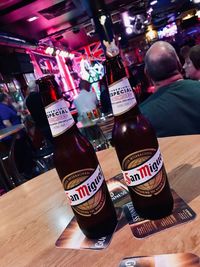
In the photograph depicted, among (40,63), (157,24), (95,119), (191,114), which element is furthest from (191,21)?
(191,114)

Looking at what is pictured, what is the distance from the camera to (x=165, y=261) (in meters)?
0.53

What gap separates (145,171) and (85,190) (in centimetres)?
13

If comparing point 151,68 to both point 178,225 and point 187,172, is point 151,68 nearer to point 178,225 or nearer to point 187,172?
point 187,172

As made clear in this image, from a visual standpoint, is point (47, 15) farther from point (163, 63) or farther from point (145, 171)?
point (145, 171)

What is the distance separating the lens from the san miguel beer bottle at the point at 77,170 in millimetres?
648

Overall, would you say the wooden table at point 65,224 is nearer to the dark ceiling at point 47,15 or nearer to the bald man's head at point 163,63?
the bald man's head at point 163,63

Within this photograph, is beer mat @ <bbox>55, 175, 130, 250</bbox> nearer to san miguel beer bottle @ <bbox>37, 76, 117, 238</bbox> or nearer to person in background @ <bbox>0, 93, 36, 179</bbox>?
san miguel beer bottle @ <bbox>37, 76, 117, 238</bbox>

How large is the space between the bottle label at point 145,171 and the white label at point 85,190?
0.22 ft

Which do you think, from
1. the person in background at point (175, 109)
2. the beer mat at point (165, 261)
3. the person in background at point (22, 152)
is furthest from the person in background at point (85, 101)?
the beer mat at point (165, 261)

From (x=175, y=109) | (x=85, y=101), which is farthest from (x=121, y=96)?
(x=85, y=101)

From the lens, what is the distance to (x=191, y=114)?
1789mm

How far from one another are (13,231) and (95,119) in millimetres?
2925

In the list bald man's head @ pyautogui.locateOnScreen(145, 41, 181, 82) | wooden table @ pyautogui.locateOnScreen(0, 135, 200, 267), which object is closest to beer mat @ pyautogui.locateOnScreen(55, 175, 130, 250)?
wooden table @ pyautogui.locateOnScreen(0, 135, 200, 267)

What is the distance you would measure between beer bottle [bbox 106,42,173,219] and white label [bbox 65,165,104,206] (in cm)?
7
